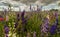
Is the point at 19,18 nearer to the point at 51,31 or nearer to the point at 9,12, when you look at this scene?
the point at 51,31

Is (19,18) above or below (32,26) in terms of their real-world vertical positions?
above

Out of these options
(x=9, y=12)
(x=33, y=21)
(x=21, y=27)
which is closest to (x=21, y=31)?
(x=21, y=27)

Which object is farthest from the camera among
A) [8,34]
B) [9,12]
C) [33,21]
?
[9,12]

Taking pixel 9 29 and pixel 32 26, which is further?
pixel 32 26

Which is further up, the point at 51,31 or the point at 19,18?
the point at 19,18

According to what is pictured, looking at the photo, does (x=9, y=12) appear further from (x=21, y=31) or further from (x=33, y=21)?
(x=21, y=31)

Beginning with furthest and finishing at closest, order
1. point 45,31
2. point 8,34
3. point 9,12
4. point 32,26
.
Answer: point 9,12, point 32,26, point 45,31, point 8,34

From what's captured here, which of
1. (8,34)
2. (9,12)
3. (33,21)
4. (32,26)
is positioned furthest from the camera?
(9,12)

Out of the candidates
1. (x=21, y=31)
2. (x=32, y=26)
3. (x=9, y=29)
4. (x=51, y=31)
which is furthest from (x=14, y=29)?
(x=32, y=26)

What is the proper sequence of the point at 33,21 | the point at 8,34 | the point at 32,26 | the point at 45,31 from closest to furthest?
the point at 8,34 → the point at 45,31 → the point at 32,26 → the point at 33,21
